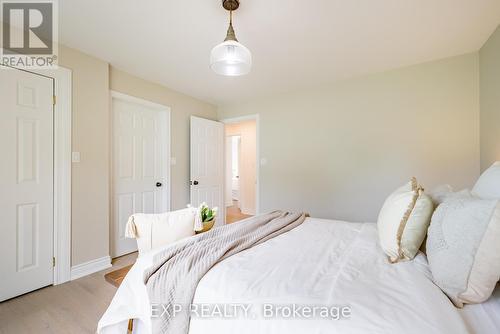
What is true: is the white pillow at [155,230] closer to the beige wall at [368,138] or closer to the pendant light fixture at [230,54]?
the pendant light fixture at [230,54]

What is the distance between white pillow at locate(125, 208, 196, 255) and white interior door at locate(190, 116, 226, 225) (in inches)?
82.3

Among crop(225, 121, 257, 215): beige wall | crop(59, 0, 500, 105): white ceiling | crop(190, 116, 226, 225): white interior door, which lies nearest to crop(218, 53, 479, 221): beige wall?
→ crop(59, 0, 500, 105): white ceiling

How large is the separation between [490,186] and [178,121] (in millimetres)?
3404

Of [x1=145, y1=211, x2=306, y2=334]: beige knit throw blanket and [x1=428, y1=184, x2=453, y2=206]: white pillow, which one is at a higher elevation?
[x1=428, y1=184, x2=453, y2=206]: white pillow

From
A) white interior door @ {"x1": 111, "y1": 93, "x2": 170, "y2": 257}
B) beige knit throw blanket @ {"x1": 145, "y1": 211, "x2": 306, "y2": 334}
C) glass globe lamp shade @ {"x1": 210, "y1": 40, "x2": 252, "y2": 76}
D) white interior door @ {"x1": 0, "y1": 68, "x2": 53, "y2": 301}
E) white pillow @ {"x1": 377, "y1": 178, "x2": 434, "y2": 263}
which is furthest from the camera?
white interior door @ {"x1": 111, "y1": 93, "x2": 170, "y2": 257}

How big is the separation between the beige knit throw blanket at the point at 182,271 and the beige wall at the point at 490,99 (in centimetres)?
225

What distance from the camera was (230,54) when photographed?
1.44 m

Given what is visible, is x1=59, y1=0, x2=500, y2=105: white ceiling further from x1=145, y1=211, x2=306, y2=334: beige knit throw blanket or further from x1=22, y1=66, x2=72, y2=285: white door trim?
x1=145, y1=211, x2=306, y2=334: beige knit throw blanket

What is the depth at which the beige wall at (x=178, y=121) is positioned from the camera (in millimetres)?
3033

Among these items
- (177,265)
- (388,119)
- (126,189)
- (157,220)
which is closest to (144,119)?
(126,189)

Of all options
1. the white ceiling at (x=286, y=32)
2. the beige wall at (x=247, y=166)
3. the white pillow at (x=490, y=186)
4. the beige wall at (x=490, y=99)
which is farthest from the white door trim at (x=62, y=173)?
the beige wall at (x=490, y=99)

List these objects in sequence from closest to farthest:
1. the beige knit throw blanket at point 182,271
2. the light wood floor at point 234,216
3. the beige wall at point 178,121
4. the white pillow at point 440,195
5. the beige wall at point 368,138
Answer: the beige knit throw blanket at point 182,271 < the white pillow at point 440,195 < the beige wall at point 368,138 < the beige wall at point 178,121 < the light wood floor at point 234,216

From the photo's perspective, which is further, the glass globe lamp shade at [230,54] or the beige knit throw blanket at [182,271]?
the glass globe lamp shade at [230,54]

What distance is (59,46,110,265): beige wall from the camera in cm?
225
